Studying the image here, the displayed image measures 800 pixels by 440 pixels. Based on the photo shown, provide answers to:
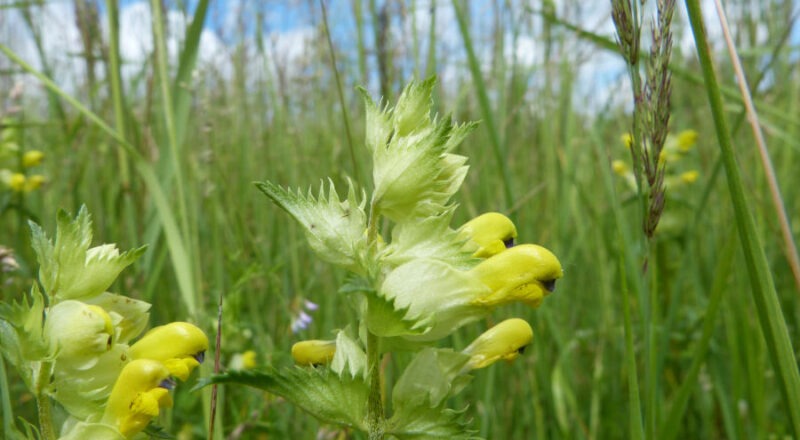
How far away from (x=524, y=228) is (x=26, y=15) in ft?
4.63

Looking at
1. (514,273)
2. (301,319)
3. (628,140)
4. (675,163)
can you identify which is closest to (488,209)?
(301,319)

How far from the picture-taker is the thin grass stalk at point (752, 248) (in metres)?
0.70

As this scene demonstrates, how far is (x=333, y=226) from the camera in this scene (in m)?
0.69

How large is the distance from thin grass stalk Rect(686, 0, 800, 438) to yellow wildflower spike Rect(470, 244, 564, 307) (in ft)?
0.61

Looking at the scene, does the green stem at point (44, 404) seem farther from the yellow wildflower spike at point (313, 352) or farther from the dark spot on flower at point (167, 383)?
the yellow wildflower spike at point (313, 352)

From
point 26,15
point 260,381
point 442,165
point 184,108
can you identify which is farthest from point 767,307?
point 26,15

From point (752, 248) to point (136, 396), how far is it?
599mm

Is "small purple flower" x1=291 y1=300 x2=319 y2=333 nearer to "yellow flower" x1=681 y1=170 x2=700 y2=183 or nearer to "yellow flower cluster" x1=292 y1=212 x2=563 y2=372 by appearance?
"yellow flower cluster" x1=292 y1=212 x2=563 y2=372

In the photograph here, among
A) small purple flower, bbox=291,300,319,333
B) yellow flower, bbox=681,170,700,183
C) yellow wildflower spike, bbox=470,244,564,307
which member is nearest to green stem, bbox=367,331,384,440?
yellow wildflower spike, bbox=470,244,564,307

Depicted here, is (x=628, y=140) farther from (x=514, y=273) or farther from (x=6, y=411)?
(x=6, y=411)

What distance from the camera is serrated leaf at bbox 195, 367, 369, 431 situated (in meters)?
0.60

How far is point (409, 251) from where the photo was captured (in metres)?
0.71

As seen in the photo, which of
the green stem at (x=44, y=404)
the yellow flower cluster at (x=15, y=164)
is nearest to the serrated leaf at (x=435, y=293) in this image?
the green stem at (x=44, y=404)

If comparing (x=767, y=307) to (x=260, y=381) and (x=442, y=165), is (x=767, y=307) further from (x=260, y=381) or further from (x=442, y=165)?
(x=260, y=381)
